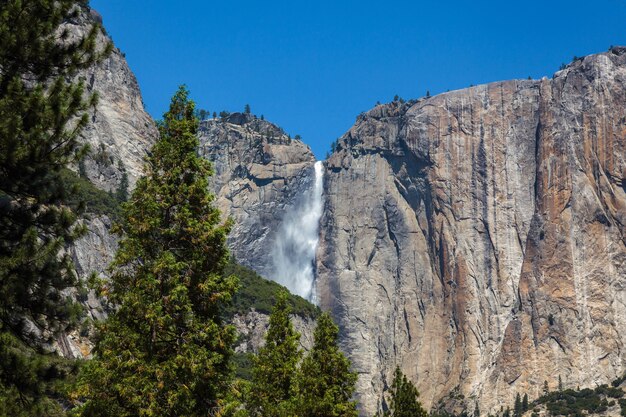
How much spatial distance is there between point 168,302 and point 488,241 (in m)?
144

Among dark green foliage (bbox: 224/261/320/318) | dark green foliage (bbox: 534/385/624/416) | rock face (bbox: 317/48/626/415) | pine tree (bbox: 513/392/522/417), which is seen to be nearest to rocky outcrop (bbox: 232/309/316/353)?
dark green foliage (bbox: 224/261/320/318)

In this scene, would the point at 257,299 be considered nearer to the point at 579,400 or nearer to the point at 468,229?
the point at 468,229

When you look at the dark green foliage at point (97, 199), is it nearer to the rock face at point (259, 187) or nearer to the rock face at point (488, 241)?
the rock face at point (488, 241)

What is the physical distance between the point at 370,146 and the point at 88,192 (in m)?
78.6

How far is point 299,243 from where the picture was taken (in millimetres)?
186250

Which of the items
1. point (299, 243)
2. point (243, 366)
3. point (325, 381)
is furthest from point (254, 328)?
point (325, 381)

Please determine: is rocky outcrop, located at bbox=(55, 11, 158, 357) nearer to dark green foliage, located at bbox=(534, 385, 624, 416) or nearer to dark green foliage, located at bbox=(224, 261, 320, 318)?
dark green foliage, located at bbox=(224, 261, 320, 318)

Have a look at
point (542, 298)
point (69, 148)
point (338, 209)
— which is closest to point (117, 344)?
point (69, 148)

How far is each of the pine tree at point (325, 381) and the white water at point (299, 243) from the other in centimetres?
14070

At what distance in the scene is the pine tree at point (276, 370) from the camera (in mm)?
36750

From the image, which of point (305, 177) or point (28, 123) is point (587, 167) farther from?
point (28, 123)

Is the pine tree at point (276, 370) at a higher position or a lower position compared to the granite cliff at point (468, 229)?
lower

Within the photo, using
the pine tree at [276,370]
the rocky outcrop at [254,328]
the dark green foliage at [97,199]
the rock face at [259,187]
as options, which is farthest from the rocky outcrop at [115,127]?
the pine tree at [276,370]

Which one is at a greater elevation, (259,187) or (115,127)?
(259,187)
